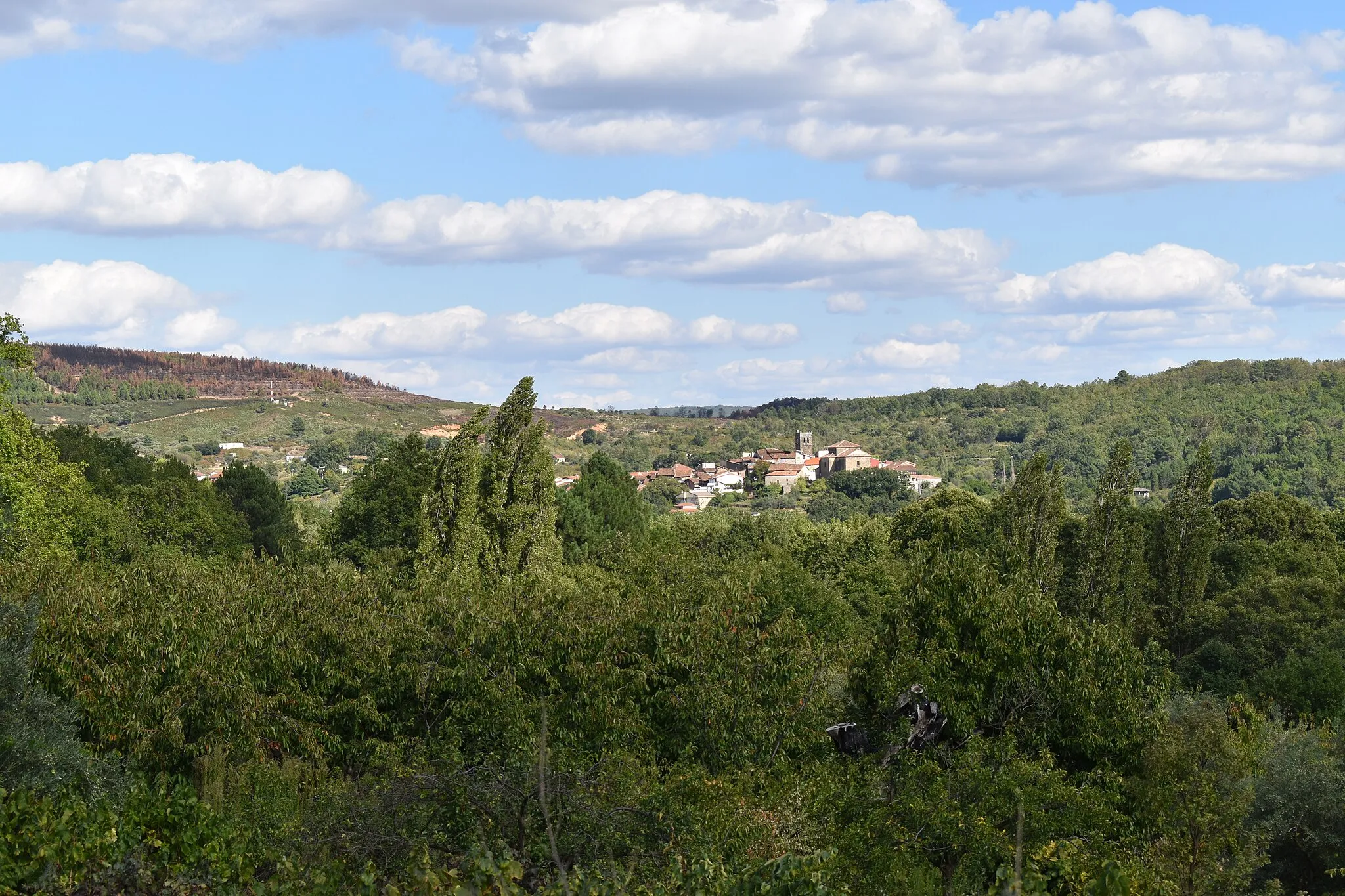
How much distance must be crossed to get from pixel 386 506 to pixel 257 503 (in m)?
17.9

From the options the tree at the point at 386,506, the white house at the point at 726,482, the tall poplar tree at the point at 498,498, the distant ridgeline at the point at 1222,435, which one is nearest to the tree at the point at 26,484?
the tall poplar tree at the point at 498,498

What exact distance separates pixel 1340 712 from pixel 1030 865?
1099 inches

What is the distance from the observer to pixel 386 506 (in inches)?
2186

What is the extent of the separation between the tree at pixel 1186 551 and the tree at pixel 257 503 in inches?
1671

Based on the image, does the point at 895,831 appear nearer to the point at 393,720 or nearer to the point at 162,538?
the point at 393,720

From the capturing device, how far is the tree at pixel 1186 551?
48.4 m

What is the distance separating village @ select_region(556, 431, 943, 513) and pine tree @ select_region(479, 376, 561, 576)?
11339 cm

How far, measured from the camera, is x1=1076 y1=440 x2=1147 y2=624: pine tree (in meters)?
48.0

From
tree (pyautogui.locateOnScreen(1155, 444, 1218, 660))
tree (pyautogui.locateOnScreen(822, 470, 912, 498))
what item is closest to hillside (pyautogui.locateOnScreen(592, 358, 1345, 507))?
tree (pyautogui.locateOnScreen(822, 470, 912, 498))

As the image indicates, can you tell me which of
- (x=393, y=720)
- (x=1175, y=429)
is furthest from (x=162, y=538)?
(x=1175, y=429)

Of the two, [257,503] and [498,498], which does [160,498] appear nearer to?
[257,503]

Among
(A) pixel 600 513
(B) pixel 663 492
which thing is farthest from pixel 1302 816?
(B) pixel 663 492

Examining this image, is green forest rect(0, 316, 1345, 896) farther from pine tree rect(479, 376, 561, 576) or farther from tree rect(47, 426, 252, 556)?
tree rect(47, 426, 252, 556)

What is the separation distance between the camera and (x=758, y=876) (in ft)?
33.6
